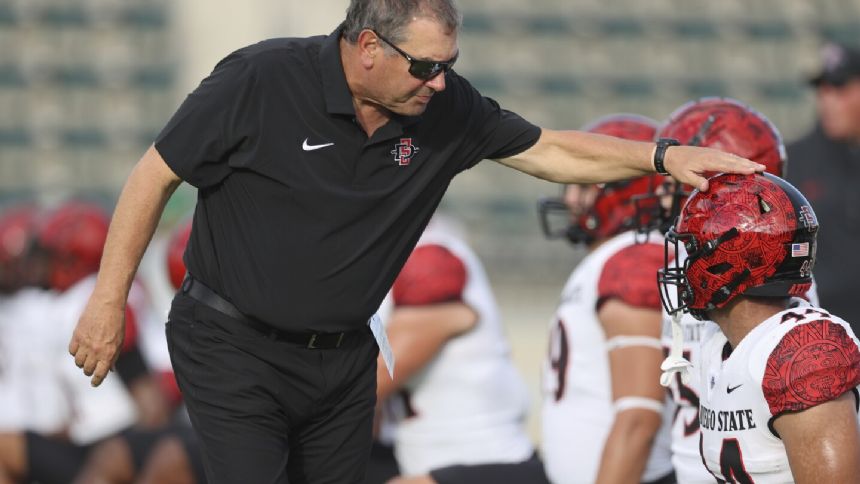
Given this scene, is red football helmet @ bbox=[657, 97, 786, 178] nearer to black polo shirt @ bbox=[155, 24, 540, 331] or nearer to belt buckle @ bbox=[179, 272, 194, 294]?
black polo shirt @ bbox=[155, 24, 540, 331]

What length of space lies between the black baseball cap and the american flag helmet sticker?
442cm

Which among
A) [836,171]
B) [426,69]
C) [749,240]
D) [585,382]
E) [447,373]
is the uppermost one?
[426,69]

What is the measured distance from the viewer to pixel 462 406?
536 centimetres

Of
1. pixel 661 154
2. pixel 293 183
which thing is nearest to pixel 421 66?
pixel 293 183

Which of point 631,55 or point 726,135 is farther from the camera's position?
point 631,55

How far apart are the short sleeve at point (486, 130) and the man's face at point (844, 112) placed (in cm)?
392

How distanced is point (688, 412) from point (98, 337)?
1.72 metres

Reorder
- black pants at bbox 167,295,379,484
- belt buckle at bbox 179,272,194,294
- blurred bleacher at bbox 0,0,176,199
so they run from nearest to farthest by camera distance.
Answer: black pants at bbox 167,295,379,484
belt buckle at bbox 179,272,194,294
blurred bleacher at bbox 0,0,176,199

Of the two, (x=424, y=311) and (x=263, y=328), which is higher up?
(x=263, y=328)

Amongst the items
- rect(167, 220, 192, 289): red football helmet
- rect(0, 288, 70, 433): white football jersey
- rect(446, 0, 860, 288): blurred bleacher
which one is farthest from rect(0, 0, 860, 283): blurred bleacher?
rect(167, 220, 192, 289): red football helmet

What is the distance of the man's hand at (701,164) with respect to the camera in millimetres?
3666

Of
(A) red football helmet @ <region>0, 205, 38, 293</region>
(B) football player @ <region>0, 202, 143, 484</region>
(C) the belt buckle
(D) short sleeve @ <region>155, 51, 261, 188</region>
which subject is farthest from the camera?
(A) red football helmet @ <region>0, 205, 38, 293</region>

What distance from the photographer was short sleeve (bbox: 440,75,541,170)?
416 cm

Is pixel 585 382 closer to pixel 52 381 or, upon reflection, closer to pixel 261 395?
pixel 261 395
